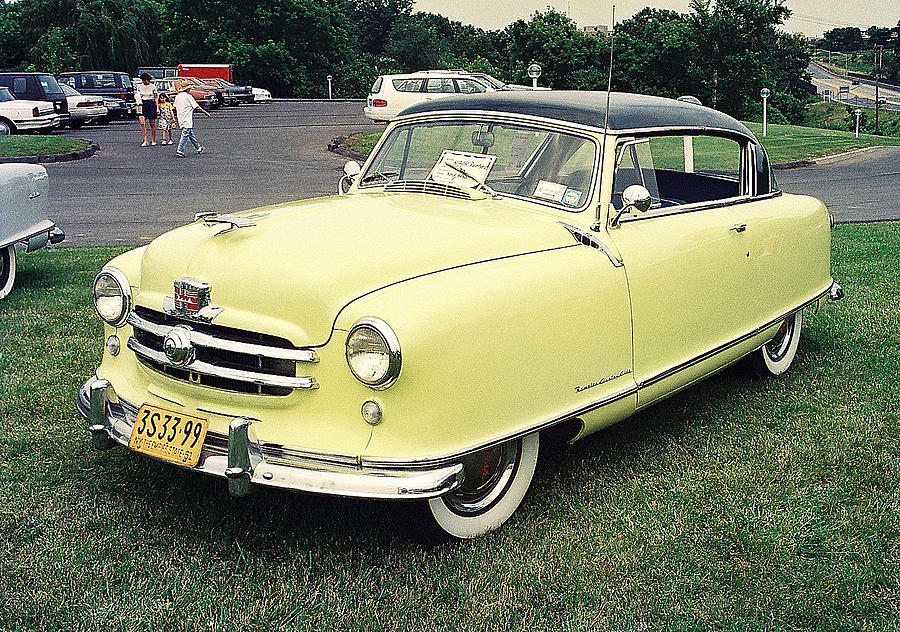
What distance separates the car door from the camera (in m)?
4.09

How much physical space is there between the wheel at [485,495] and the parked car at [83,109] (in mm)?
26856

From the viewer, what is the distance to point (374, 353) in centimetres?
315

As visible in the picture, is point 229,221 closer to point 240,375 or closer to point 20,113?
point 240,375

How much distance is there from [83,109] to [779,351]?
87.2 ft

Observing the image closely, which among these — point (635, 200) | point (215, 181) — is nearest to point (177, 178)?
point (215, 181)

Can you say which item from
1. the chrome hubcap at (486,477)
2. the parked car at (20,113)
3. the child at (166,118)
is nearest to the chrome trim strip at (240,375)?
Answer: the chrome hubcap at (486,477)

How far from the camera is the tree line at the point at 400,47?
129 ft

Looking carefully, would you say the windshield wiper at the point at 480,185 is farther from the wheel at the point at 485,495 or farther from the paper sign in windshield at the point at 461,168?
the wheel at the point at 485,495

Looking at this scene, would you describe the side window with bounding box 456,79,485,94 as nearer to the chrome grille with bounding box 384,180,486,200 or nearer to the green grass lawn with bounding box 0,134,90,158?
the green grass lawn with bounding box 0,134,90,158

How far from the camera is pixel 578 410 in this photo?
368cm

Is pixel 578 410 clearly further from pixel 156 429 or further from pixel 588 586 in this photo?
pixel 156 429

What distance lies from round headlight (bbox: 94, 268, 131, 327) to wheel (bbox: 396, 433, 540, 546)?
60.5 inches

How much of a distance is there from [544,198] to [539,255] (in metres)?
0.60

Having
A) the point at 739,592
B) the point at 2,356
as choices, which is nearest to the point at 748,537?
the point at 739,592
